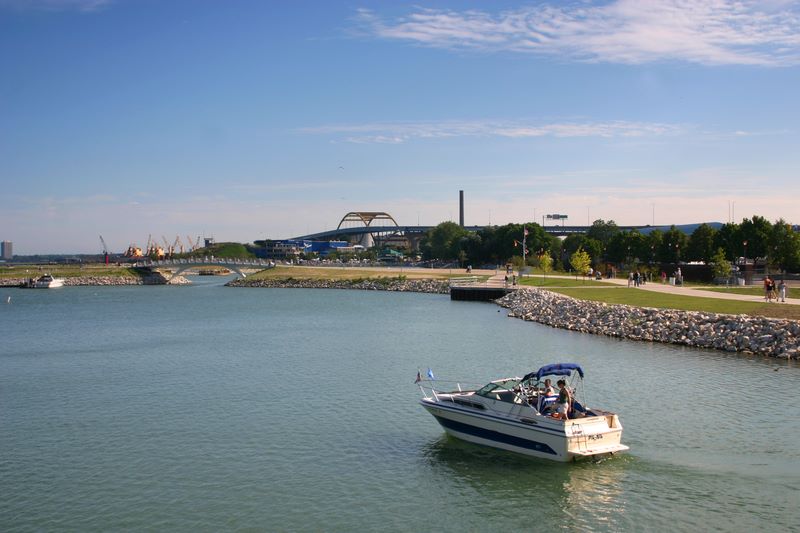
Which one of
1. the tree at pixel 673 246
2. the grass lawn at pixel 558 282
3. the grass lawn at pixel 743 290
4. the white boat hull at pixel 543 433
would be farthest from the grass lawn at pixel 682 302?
the tree at pixel 673 246

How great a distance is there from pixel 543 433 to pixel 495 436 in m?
2.12

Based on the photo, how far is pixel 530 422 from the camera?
2512 cm

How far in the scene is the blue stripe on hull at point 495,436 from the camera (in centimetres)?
2508

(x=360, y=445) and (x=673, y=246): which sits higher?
(x=673, y=246)

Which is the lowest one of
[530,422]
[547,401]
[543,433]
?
[543,433]

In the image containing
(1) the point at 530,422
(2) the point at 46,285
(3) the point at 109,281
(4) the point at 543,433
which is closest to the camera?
(4) the point at 543,433

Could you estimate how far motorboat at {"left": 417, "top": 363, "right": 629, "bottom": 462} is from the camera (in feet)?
80.4

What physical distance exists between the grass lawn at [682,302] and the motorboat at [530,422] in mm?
31651

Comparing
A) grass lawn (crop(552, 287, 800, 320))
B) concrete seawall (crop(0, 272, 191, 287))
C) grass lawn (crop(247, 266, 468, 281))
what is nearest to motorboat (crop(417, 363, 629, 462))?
grass lawn (crop(552, 287, 800, 320))

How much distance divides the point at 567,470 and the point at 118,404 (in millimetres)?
22130

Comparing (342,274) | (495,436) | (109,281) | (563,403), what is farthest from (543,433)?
(109,281)

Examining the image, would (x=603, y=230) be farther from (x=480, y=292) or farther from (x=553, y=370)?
(x=553, y=370)

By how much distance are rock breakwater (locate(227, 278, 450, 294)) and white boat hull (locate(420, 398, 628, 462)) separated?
88634 mm

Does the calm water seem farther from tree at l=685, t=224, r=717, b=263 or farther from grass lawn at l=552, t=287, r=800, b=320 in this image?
tree at l=685, t=224, r=717, b=263
